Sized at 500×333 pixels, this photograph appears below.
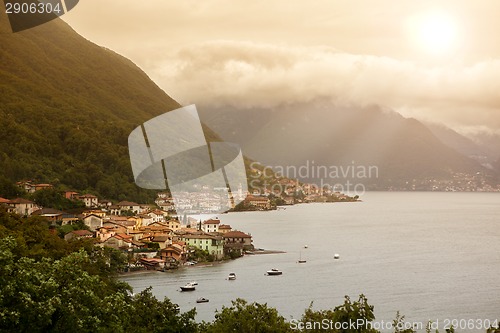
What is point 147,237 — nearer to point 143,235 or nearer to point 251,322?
point 143,235

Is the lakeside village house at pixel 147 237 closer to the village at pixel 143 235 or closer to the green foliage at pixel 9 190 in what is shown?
the village at pixel 143 235

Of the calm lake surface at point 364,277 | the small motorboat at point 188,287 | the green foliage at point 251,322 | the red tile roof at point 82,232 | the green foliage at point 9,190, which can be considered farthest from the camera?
the green foliage at point 9,190

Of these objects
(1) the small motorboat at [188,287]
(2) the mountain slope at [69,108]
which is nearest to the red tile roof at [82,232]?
(1) the small motorboat at [188,287]

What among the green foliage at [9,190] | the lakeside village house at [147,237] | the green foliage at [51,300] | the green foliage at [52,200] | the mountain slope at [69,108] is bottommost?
the lakeside village house at [147,237]

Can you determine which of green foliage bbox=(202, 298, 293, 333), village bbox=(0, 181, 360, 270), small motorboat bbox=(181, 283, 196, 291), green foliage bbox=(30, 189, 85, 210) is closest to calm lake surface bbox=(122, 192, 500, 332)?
small motorboat bbox=(181, 283, 196, 291)

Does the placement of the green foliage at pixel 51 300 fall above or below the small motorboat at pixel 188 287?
above

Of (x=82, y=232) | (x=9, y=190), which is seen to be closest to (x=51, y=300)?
(x=82, y=232)

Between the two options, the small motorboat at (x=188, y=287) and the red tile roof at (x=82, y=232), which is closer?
the small motorboat at (x=188, y=287)

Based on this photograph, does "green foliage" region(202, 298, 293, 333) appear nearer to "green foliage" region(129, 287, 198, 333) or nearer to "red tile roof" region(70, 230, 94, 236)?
"green foliage" region(129, 287, 198, 333)
